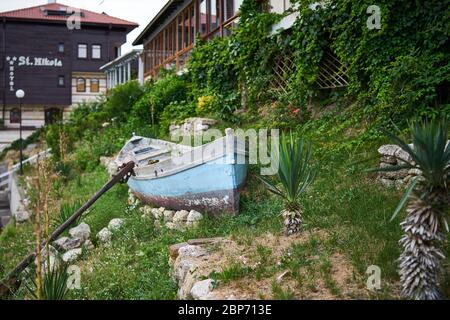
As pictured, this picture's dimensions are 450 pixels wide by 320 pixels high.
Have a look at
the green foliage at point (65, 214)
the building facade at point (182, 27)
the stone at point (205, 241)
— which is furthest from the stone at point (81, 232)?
the building facade at point (182, 27)

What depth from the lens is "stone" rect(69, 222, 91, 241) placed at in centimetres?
962

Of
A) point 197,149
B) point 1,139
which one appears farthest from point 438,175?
point 1,139

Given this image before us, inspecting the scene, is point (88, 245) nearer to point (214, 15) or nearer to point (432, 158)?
point (432, 158)

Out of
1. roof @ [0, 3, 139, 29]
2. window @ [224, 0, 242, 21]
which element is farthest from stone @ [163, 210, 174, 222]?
roof @ [0, 3, 139, 29]

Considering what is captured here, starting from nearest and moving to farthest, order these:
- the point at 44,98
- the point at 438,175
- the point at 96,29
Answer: the point at 438,175
the point at 44,98
the point at 96,29

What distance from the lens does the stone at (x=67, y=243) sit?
927 centimetres

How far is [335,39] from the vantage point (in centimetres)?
1077

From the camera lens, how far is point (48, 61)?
38.8 metres

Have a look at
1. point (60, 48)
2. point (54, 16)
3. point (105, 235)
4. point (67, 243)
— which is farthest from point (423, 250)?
point (54, 16)

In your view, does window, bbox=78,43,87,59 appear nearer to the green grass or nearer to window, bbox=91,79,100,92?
window, bbox=91,79,100,92

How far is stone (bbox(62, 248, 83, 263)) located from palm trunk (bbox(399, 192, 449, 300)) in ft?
19.8

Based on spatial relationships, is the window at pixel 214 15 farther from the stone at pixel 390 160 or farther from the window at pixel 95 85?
the window at pixel 95 85

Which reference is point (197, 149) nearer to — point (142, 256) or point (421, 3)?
point (142, 256)

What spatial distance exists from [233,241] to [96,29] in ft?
126
